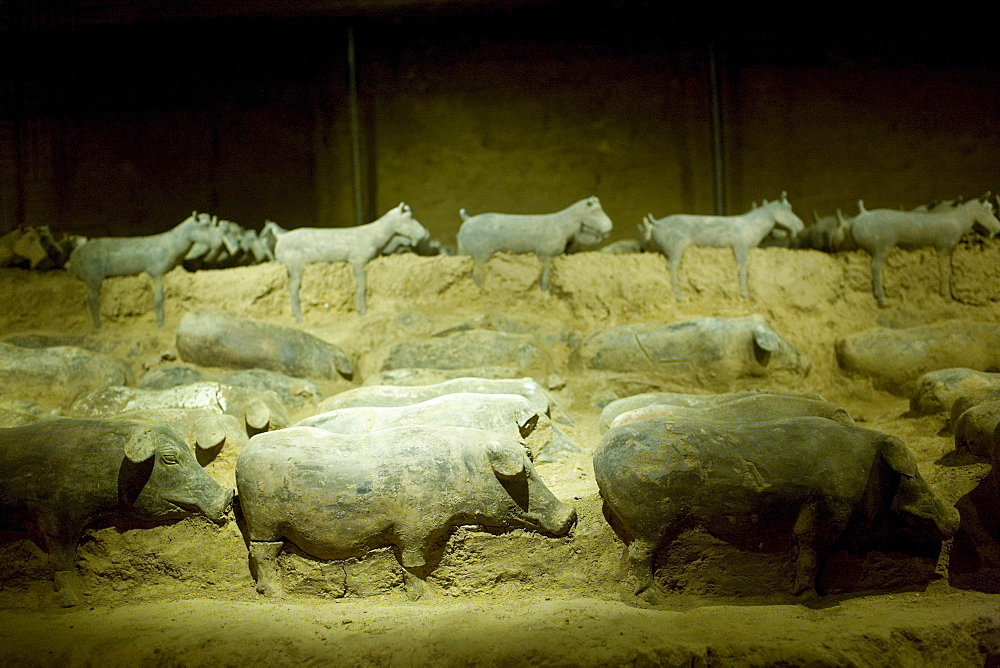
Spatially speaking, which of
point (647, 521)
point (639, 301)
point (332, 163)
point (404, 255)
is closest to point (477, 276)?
point (404, 255)

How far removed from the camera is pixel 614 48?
9008 millimetres

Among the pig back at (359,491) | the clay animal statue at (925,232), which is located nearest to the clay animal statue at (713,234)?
the clay animal statue at (925,232)

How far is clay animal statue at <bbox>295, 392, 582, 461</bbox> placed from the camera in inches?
160

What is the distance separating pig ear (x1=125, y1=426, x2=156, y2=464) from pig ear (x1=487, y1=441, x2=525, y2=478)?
1.55 metres

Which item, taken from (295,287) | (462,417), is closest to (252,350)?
(295,287)

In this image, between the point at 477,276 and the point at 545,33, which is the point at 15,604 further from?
the point at 545,33

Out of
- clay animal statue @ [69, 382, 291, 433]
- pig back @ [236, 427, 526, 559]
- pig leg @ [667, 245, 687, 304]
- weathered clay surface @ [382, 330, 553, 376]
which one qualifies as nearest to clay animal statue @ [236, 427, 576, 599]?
pig back @ [236, 427, 526, 559]

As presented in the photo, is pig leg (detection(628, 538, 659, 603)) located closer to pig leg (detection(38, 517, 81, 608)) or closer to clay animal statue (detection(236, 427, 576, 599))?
clay animal statue (detection(236, 427, 576, 599))

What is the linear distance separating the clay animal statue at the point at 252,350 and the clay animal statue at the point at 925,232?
5037 millimetres

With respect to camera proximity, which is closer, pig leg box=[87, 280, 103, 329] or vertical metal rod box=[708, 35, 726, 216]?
pig leg box=[87, 280, 103, 329]

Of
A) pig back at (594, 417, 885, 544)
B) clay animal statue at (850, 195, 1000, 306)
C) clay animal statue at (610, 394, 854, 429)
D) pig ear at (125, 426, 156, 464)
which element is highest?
clay animal statue at (850, 195, 1000, 306)

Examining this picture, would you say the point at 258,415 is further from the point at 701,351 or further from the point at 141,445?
the point at 701,351

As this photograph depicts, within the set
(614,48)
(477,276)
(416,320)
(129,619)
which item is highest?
(614,48)

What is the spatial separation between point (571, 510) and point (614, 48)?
293 inches
